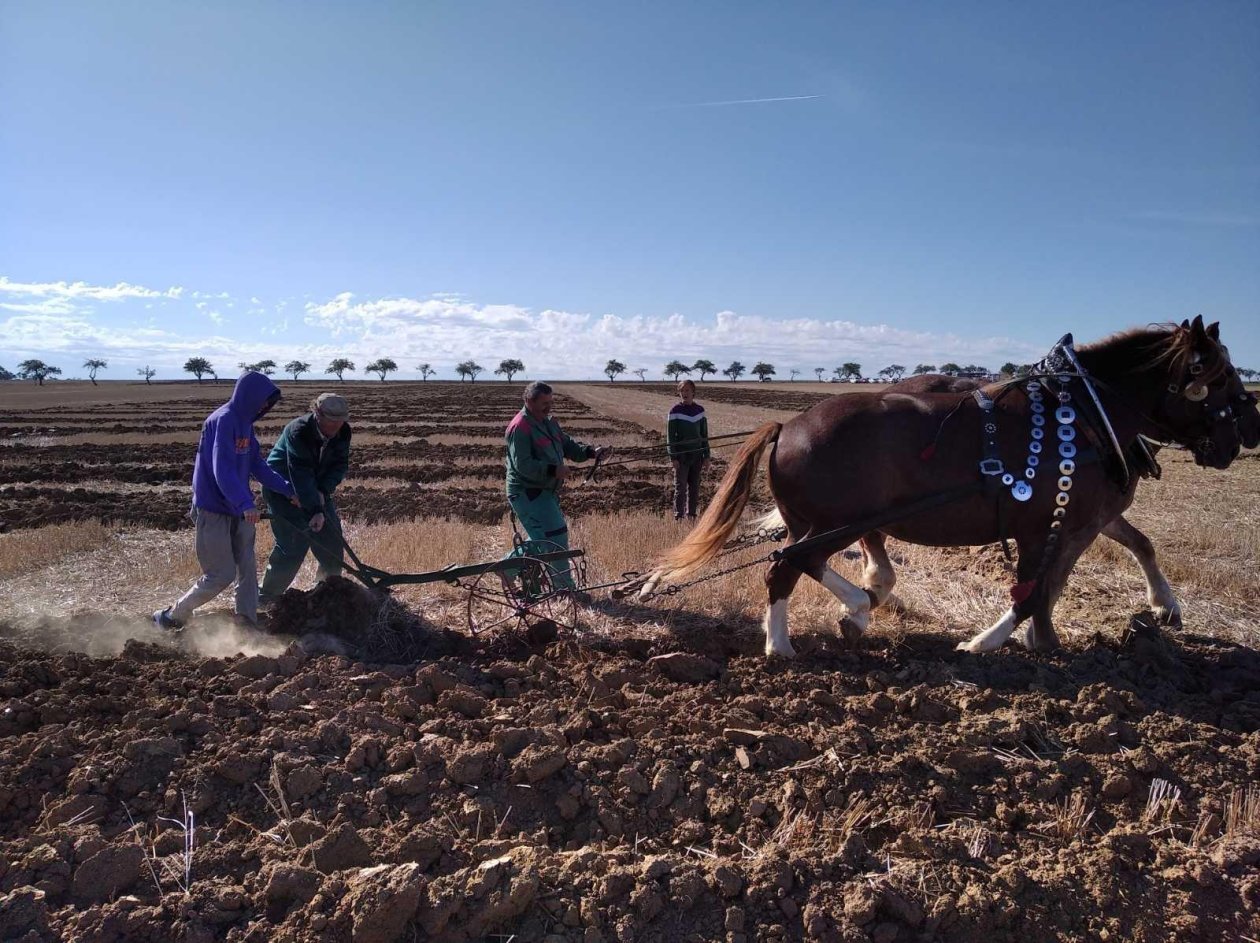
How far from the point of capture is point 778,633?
4586 mm

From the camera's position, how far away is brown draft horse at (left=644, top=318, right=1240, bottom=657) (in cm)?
437

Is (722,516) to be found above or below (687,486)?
above

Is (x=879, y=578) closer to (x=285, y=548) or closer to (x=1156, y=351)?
(x=1156, y=351)

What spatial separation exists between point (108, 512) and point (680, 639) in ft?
29.6

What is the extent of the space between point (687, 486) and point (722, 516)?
13.8 ft

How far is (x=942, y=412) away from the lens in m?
4.46

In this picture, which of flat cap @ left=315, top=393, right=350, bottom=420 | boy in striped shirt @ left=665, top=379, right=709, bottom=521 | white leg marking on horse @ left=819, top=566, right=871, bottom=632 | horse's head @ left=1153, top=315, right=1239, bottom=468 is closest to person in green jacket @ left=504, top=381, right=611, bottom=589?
flat cap @ left=315, top=393, right=350, bottom=420

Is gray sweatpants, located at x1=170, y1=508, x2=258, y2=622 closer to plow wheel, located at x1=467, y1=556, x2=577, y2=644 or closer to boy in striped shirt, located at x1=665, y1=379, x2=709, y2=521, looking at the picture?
plow wheel, located at x1=467, y1=556, x2=577, y2=644

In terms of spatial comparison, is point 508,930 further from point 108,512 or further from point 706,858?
point 108,512

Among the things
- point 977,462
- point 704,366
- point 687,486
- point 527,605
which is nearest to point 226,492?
point 527,605

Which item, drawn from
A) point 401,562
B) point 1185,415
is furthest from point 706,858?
point 401,562

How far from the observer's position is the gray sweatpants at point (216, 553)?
4629 millimetres

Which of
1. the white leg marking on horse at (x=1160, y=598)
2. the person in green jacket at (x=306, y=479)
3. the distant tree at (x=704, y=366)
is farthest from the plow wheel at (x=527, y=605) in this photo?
the distant tree at (x=704, y=366)

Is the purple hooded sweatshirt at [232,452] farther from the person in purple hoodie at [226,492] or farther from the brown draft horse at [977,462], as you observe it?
the brown draft horse at [977,462]
